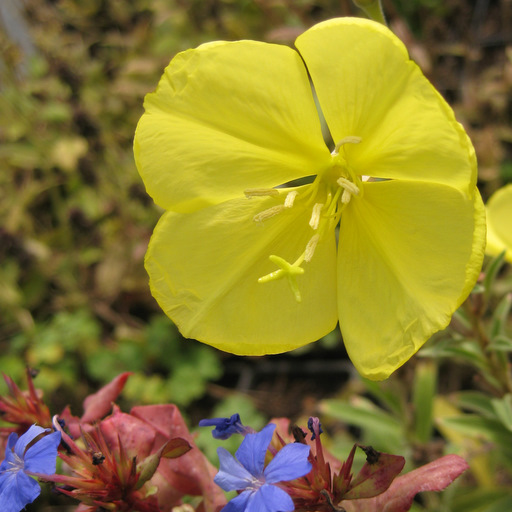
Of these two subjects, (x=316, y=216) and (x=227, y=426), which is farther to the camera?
(x=316, y=216)

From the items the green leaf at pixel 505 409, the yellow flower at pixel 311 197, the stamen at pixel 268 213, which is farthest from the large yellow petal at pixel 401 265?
the green leaf at pixel 505 409

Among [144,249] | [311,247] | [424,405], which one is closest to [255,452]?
[311,247]

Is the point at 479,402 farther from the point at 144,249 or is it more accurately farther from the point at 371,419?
the point at 144,249

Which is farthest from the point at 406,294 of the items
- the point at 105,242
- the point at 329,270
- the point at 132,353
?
the point at 105,242

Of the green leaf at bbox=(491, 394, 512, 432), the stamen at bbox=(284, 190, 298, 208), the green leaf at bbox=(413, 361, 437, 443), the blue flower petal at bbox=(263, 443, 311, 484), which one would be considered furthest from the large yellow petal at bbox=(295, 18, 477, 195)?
the green leaf at bbox=(413, 361, 437, 443)

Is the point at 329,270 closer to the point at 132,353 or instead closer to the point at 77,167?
the point at 132,353

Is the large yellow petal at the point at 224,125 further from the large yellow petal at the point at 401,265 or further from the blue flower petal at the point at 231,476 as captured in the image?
the blue flower petal at the point at 231,476

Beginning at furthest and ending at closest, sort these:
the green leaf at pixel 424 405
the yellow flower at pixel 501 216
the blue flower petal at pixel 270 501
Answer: the green leaf at pixel 424 405 → the yellow flower at pixel 501 216 → the blue flower petal at pixel 270 501
